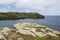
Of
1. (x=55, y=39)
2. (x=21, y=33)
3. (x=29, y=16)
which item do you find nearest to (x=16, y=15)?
(x=29, y=16)

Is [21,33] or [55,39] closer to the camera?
[55,39]

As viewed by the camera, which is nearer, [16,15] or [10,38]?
[10,38]

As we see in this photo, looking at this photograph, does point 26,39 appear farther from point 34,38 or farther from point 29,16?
point 29,16

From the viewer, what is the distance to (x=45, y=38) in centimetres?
930

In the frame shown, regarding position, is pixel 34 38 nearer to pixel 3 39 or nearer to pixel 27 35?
pixel 27 35

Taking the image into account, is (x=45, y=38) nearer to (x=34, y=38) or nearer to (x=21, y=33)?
(x=34, y=38)

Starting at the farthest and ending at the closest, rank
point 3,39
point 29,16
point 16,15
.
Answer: point 16,15, point 29,16, point 3,39

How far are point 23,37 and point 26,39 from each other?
1.17 ft

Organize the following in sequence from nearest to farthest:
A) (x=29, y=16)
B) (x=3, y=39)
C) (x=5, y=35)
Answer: (x=3, y=39) → (x=5, y=35) → (x=29, y=16)

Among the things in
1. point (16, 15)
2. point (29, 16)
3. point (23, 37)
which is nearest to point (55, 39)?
point (23, 37)

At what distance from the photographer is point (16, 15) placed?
65.6 ft

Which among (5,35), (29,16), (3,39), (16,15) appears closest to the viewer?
(3,39)

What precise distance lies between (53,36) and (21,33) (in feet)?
6.09

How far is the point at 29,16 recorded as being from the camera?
54.5 feet
